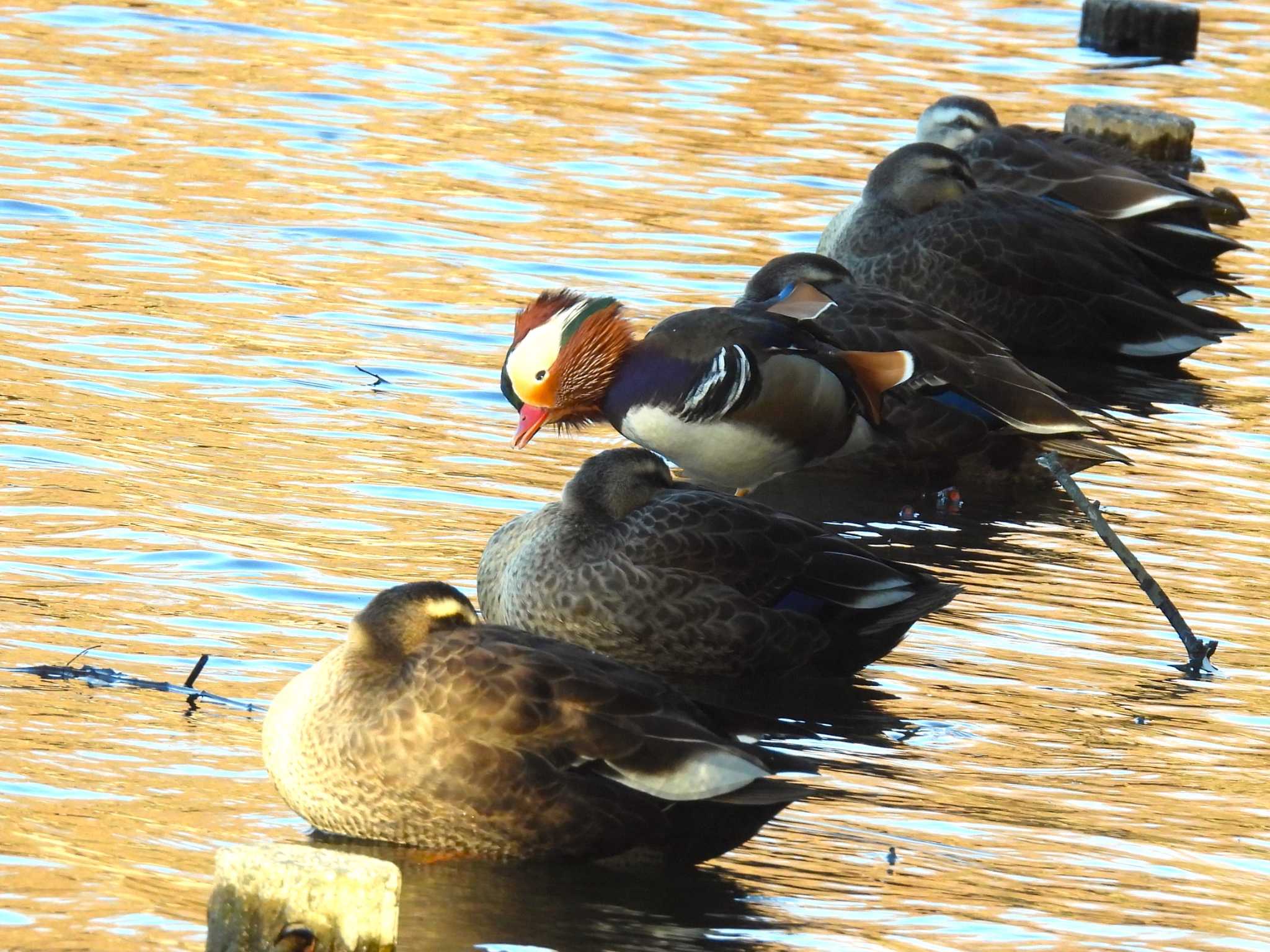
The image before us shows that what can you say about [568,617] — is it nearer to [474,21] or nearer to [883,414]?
[883,414]

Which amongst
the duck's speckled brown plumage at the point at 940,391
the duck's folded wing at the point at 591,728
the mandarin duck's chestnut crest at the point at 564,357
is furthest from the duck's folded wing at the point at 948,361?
the duck's folded wing at the point at 591,728

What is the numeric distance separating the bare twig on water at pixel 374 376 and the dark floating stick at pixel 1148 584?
162 inches

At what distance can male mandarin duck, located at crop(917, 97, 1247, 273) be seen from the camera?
14.4 m

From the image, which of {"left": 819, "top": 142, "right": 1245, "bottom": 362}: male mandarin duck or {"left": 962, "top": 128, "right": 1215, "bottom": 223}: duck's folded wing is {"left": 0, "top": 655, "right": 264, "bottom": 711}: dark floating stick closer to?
{"left": 819, "top": 142, "right": 1245, "bottom": 362}: male mandarin duck

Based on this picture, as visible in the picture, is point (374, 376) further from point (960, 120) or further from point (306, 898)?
point (306, 898)

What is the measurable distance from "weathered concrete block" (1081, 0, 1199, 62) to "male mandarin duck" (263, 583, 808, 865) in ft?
59.6

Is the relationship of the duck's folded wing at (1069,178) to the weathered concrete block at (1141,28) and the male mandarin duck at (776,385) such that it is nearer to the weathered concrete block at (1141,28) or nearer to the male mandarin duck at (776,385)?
the male mandarin duck at (776,385)

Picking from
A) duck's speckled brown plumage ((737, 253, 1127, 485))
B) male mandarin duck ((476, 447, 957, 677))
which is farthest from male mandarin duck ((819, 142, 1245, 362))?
male mandarin duck ((476, 447, 957, 677))

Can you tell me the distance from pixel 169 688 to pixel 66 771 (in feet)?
2.46

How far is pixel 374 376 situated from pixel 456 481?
1.62m

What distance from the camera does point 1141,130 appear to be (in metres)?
17.5

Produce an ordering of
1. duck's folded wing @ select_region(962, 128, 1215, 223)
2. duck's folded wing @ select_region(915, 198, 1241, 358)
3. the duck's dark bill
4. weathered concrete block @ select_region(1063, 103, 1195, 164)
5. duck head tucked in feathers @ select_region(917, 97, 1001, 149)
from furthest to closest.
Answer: weathered concrete block @ select_region(1063, 103, 1195, 164)
duck head tucked in feathers @ select_region(917, 97, 1001, 149)
duck's folded wing @ select_region(962, 128, 1215, 223)
duck's folded wing @ select_region(915, 198, 1241, 358)
the duck's dark bill

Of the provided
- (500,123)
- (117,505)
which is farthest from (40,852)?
(500,123)

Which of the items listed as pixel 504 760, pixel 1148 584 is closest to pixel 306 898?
pixel 504 760
